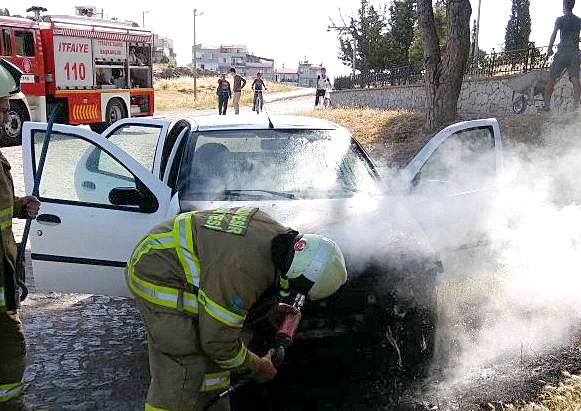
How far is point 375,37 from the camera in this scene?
34750 millimetres

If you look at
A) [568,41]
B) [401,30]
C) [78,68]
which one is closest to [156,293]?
[568,41]

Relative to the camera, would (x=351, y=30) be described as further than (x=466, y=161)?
Yes

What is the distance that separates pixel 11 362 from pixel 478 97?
15.2 m

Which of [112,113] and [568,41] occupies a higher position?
[568,41]

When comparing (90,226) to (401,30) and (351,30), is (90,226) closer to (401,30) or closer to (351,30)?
(401,30)

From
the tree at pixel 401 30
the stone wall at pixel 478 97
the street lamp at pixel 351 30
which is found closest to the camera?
the stone wall at pixel 478 97

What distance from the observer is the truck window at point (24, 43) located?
16500 millimetres

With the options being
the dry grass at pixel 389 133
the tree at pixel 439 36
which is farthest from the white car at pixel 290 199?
the tree at pixel 439 36

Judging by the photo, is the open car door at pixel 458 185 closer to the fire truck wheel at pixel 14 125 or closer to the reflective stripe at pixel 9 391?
the reflective stripe at pixel 9 391

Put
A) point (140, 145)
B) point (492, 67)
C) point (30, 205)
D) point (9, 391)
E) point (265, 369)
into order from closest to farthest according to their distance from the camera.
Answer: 1. point (265, 369)
2. point (9, 391)
3. point (30, 205)
4. point (140, 145)
5. point (492, 67)

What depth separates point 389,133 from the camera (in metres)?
14.4

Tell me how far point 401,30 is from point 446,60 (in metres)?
21.5

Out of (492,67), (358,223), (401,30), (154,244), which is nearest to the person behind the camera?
(154,244)

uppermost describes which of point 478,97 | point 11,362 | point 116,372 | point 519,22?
point 519,22
